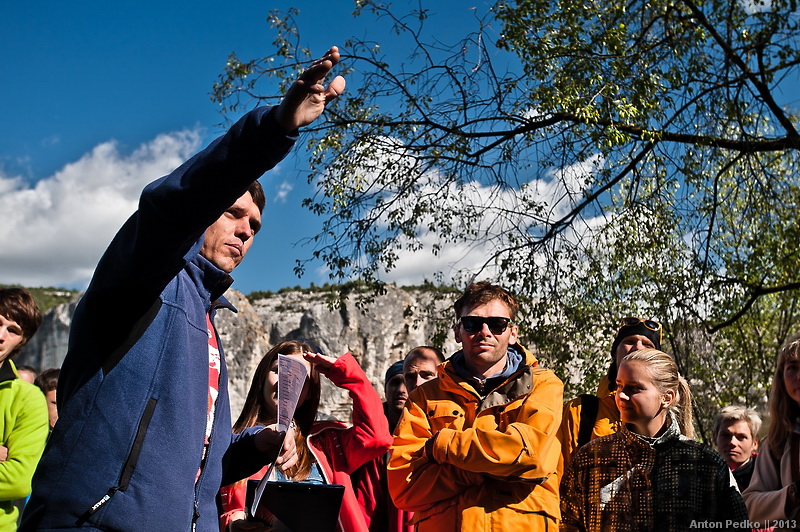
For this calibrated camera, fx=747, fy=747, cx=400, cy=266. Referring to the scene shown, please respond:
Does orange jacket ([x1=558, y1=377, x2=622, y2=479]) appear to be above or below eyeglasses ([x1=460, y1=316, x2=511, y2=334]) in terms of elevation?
below

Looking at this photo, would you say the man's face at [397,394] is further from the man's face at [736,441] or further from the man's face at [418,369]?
the man's face at [736,441]

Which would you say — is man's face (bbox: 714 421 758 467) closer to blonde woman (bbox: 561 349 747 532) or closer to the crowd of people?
the crowd of people

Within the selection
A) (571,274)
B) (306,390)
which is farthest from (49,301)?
(306,390)

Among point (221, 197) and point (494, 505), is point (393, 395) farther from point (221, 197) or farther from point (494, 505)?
point (221, 197)

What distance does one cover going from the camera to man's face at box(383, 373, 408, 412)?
532 centimetres

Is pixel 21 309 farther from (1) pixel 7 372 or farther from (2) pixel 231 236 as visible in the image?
(2) pixel 231 236

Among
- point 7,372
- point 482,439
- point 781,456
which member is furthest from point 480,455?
point 7,372

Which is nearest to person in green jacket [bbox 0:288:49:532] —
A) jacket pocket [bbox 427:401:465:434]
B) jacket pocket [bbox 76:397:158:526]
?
jacket pocket [bbox 427:401:465:434]

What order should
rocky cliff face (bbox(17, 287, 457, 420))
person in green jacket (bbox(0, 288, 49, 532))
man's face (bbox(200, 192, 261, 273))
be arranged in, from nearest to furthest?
man's face (bbox(200, 192, 261, 273))
person in green jacket (bbox(0, 288, 49, 532))
rocky cliff face (bbox(17, 287, 457, 420))

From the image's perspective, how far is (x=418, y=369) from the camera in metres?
5.16

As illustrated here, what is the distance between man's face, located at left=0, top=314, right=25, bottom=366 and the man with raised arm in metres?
1.96

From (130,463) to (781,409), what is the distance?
3303mm

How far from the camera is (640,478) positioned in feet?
11.2

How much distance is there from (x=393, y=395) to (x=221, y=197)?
3.87 metres
